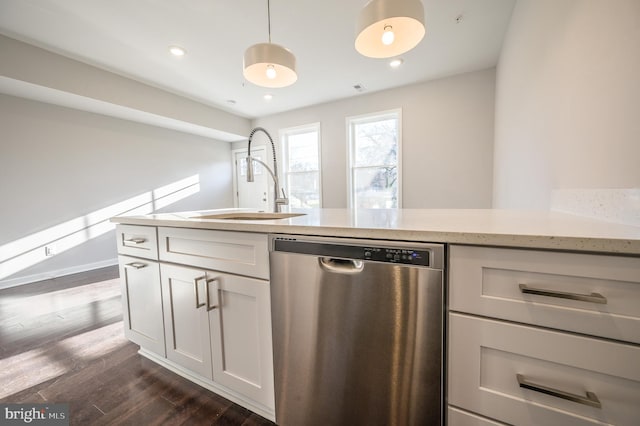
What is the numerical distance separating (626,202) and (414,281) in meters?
0.71

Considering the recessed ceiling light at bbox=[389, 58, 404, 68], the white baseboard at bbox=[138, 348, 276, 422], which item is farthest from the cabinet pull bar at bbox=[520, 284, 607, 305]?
the recessed ceiling light at bbox=[389, 58, 404, 68]

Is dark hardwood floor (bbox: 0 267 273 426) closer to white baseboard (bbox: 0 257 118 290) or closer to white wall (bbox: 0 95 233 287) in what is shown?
white baseboard (bbox: 0 257 118 290)

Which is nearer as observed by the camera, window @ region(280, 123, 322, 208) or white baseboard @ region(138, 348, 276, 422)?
white baseboard @ region(138, 348, 276, 422)

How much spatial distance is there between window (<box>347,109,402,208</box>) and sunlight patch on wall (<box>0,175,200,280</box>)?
11.1 ft

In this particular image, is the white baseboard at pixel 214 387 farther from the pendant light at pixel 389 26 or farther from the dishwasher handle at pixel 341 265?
the pendant light at pixel 389 26

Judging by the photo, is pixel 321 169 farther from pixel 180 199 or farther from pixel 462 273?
pixel 462 273

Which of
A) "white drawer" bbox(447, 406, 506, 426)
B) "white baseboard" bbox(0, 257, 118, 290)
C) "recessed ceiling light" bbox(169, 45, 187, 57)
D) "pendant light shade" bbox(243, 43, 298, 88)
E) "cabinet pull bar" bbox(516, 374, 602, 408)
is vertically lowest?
"white baseboard" bbox(0, 257, 118, 290)

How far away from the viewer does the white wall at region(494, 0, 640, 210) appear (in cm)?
78

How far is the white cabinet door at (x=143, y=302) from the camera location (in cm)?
132

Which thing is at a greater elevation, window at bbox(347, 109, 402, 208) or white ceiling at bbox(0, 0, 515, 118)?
white ceiling at bbox(0, 0, 515, 118)

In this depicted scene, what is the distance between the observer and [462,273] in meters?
0.65

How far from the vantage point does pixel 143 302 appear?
54.7 inches

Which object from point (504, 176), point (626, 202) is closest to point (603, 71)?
point (626, 202)

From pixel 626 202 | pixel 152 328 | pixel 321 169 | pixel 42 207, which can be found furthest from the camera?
pixel 321 169
